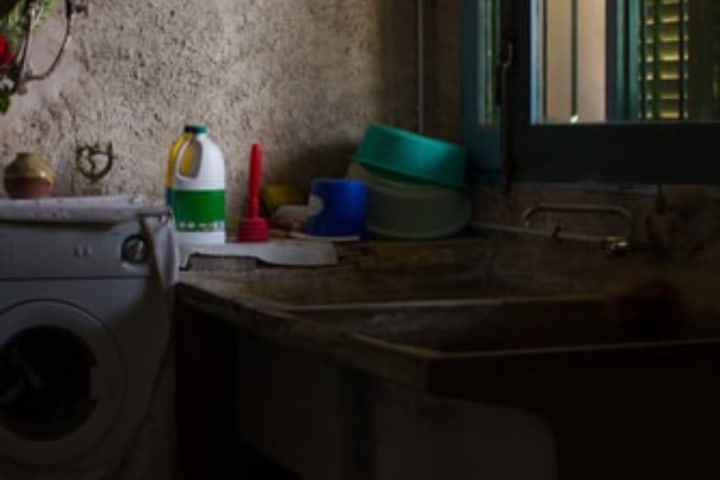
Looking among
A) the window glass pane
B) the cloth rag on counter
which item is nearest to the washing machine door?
the cloth rag on counter

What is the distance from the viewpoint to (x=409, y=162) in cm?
327

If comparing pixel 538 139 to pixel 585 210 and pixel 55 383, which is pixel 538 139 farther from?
pixel 55 383

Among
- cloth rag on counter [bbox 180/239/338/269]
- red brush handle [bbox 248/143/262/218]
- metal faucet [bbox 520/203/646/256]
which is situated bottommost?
cloth rag on counter [bbox 180/239/338/269]

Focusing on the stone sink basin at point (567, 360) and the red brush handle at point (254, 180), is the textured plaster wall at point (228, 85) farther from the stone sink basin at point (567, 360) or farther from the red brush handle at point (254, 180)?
the stone sink basin at point (567, 360)

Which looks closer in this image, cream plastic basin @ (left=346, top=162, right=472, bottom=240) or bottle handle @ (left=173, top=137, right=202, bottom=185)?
bottle handle @ (left=173, top=137, right=202, bottom=185)

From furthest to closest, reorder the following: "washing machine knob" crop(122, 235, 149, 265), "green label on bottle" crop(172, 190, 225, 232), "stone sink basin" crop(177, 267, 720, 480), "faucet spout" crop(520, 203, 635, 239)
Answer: "green label on bottle" crop(172, 190, 225, 232), "washing machine knob" crop(122, 235, 149, 265), "faucet spout" crop(520, 203, 635, 239), "stone sink basin" crop(177, 267, 720, 480)

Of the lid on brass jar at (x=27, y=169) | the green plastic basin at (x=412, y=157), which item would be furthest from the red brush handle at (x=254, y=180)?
the lid on brass jar at (x=27, y=169)

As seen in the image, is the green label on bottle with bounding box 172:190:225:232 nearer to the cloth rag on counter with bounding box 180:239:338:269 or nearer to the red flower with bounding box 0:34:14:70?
the cloth rag on counter with bounding box 180:239:338:269

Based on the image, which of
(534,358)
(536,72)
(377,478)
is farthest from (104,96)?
(534,358)

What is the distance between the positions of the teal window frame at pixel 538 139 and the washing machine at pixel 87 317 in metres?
0.87

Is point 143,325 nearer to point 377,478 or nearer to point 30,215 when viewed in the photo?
point 30,215

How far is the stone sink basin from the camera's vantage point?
5.78ft

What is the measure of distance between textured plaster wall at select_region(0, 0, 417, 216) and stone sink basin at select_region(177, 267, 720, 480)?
80 centimetres

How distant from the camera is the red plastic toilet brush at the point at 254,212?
311 cm
